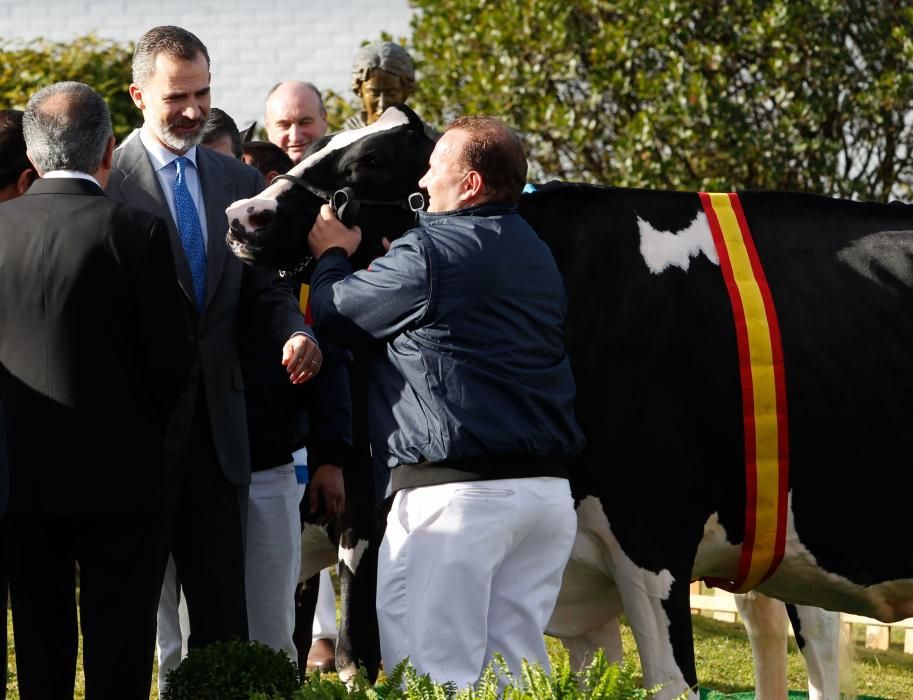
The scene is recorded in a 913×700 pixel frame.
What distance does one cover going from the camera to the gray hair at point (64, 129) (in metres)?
3.43

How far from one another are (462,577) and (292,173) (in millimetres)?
A: 1430

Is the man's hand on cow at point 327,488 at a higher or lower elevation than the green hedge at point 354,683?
higher

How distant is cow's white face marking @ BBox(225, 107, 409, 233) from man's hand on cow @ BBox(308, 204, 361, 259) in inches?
6.3

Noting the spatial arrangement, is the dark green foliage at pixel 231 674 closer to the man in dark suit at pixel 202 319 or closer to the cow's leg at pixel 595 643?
the man in dark suit at pixel 202 319

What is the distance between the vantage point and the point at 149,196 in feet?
12.7

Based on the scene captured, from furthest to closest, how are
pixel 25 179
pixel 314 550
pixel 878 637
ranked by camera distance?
pixel 878 637 → pixel 314 550 → pixel 25 179

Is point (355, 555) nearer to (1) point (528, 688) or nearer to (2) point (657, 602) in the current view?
(2) point (657, 602)

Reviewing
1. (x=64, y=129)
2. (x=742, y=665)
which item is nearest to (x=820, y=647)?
(x=742, y=665)

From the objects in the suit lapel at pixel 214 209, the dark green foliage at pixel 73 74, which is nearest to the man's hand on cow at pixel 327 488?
the suit lapel at pixel 214 209

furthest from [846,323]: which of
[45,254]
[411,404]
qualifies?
[45,254]

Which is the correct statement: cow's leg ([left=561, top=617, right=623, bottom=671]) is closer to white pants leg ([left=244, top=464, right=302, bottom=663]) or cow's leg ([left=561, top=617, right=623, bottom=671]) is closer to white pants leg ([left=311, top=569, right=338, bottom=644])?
white pants leg ([left=244, top=464, right=302, bottom=663])

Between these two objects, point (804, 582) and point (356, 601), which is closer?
point (804, 582)

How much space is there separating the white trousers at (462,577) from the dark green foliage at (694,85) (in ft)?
19.6

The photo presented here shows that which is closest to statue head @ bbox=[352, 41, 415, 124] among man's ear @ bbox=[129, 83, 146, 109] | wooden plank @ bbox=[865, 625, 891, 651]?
man's ear @ bbox=[129, 83, 146, 109]
